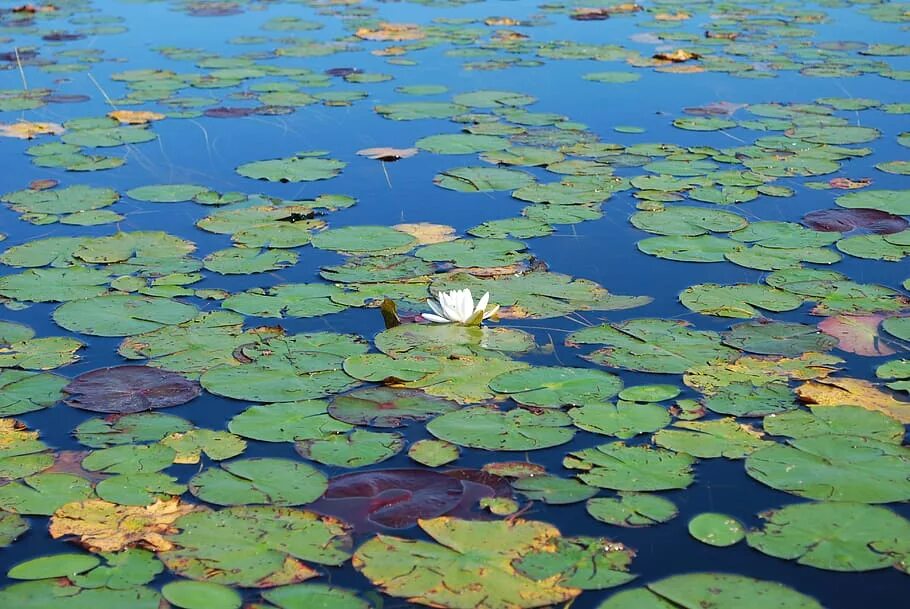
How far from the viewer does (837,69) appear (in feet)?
30.4

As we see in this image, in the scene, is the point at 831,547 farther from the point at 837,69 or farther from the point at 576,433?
the point at 837,69

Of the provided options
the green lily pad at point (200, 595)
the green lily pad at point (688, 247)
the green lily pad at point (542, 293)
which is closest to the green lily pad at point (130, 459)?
the green lily pad at point (200, 595)

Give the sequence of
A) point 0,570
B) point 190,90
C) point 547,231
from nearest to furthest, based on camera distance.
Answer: point 0,570
point 547,231
point 190,90

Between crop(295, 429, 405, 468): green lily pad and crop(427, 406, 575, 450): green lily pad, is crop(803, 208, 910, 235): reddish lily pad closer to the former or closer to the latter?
crop(427, 406, 575, 450): green lily pad

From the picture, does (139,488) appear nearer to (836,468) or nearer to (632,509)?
(632,509)

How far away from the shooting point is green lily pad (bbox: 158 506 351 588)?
9.48 feet

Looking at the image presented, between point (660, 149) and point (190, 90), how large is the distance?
4.26m

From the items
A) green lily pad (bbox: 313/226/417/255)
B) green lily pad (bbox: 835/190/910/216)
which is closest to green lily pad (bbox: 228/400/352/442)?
green lily pad (bbox: 313/226/417/255)

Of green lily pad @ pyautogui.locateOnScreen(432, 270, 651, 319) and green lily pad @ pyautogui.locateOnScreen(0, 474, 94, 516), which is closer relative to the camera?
green lily pad @ pyautogui.locateOnScreen(0, 474, 94, 516)

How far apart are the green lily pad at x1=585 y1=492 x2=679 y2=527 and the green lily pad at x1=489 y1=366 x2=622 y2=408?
0.60 metres

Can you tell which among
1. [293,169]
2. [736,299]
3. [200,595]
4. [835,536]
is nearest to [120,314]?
[200,595]

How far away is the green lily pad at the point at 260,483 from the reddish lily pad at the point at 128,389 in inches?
22.3

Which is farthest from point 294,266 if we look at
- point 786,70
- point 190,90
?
point 786,70

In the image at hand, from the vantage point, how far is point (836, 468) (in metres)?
3.30
